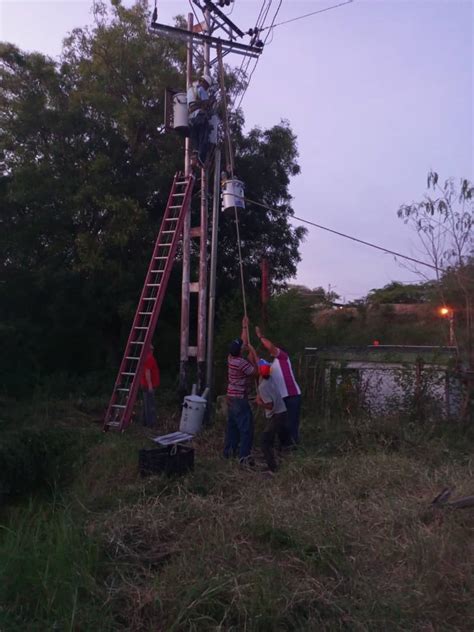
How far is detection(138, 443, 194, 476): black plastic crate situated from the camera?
8312mm

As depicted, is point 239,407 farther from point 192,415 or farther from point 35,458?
point 35,458

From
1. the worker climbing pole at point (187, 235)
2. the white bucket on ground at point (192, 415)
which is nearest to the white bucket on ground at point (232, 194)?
the worker climbing pole at point (187, 235)

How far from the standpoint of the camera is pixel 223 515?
6473mm

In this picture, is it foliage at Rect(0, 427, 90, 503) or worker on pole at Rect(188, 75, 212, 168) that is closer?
foliage at Rect(0, 427, 90, 503)

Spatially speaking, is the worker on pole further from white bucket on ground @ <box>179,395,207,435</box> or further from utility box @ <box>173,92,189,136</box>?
white bucket on ground @ <box>179,395,207,435</box>

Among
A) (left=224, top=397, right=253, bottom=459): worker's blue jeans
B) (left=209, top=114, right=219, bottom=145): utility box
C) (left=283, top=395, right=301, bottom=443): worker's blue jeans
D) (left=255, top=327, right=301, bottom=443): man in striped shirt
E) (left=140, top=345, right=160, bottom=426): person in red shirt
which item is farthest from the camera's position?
(left=209, top=114, right=219, bottom=145): utility box

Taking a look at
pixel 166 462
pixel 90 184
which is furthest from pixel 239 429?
pixel 90 184

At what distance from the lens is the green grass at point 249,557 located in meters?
4.80

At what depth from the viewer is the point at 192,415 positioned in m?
11.3

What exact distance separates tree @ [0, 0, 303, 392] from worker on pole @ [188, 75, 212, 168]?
3.45 metres

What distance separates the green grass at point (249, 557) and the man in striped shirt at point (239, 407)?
4.65 ft

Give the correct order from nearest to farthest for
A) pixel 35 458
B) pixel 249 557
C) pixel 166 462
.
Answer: pixel 249 557 → pixel 166 462 → pixel 35 458

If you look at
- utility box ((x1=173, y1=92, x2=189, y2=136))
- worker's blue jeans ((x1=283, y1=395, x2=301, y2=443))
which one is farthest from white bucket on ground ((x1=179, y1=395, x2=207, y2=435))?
utility box ((x1=173, y1=92, x2=189, y2=136))

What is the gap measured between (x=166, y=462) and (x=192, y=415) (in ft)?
9.83
